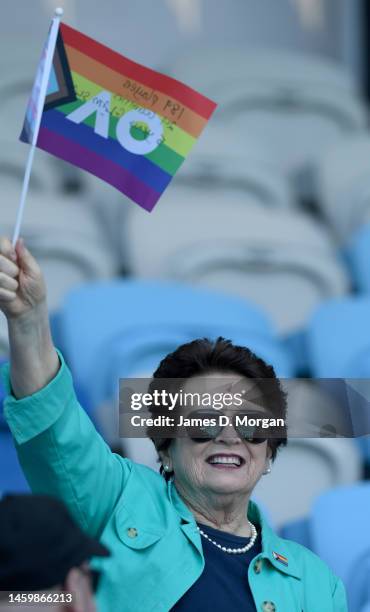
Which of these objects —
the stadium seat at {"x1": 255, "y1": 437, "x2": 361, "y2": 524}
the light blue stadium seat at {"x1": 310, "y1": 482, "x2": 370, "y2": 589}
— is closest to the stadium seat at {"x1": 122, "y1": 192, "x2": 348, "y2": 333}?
the stadium seat at {"x1": 255, "y1": 437, "x2": 361, "y2": 524}

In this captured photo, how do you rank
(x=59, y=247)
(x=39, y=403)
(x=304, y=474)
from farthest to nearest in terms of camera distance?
→ (x=59, y=247)
(x=304, y=474)
(x=39, y=403)

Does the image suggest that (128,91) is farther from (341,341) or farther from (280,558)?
(341,341)

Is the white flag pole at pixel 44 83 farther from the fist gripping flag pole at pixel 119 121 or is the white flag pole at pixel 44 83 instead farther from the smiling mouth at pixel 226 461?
the smiling mouth at pixel 226 461

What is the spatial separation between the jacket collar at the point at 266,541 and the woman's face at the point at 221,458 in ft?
0.10

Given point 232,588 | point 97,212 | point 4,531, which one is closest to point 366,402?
point 232,588

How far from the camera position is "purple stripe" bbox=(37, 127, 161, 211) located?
203cm

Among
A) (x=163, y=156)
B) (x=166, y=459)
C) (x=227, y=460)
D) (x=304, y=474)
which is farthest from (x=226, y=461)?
(x=304, y=474)

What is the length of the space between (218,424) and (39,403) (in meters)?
0.25

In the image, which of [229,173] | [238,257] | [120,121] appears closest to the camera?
[120,121]

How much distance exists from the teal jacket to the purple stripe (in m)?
0.41

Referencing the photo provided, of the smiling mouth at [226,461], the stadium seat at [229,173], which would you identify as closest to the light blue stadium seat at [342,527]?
the smiling mouth at [226,461]

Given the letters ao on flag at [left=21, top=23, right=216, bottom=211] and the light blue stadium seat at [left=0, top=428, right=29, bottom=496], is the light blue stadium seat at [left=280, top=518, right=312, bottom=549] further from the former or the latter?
the letters ao on flag at [left=21, top=23, right=216, bottom=211]

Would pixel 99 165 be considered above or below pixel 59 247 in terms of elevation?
below

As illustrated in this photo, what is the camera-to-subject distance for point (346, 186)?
4922 mm
